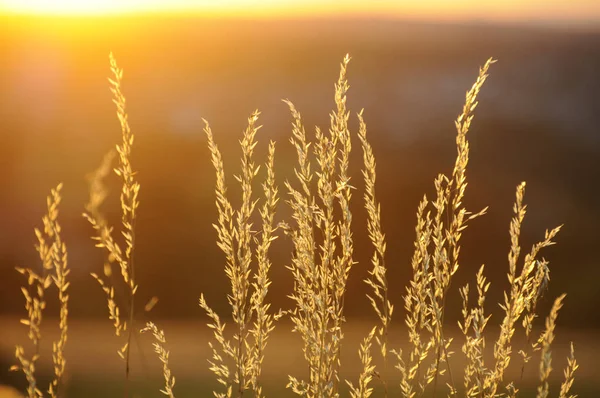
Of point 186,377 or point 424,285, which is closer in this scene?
point 424,285

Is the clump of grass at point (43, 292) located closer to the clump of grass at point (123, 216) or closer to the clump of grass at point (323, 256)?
the clump of grass at point (123, 216)

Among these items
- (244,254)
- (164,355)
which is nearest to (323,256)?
(244,254)

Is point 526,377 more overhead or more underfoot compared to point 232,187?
more underfoot

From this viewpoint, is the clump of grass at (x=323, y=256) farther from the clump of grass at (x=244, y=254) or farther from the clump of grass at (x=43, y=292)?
the clump of grass at (x=43, y=292)

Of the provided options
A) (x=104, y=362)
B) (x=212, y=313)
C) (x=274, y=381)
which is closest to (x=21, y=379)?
(x=104, y=362)

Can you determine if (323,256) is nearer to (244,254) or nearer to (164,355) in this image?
(244,254)

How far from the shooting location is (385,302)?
6.49ft

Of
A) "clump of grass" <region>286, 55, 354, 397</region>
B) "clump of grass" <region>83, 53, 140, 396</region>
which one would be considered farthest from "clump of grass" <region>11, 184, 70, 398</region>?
"clump of grass" <region>286, 55, 354, 397</region>

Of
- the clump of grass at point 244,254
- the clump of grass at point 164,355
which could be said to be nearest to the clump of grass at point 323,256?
the clump of grass at point 244,254

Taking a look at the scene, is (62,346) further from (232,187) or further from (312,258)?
(232,187)

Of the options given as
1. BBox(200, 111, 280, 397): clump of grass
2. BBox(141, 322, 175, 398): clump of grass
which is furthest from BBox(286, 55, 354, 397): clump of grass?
BBox(141, 322, 175, 398): clump of grass

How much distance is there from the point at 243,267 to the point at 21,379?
17.9 feet

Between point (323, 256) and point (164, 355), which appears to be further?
point (323, 256)

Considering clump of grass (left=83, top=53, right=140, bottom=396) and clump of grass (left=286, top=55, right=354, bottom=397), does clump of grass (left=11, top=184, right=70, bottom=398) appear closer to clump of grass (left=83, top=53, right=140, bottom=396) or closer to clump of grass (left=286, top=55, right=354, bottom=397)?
clump of grass (left=83, top=53, right=140, bottom=396)
